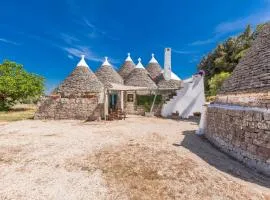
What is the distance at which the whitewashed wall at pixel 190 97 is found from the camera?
19.1 metres

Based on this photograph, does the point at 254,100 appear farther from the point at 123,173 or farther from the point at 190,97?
the point at 190,97

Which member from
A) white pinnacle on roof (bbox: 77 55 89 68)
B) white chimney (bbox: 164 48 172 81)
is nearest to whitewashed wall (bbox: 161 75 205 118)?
white chimney (bbox: 164 48 172 81)

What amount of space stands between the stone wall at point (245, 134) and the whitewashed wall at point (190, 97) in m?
10.6

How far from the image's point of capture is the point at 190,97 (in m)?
19.1

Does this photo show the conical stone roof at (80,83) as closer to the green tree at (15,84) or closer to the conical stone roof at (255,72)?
the green tree at (15,84)

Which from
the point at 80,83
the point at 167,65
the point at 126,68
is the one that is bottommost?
the point at 80,83

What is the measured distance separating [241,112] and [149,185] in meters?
3.99

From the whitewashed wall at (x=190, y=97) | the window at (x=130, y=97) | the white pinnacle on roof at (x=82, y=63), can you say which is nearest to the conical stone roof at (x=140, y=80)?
the window at (x=130, y=97)

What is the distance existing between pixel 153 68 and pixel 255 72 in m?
21.6

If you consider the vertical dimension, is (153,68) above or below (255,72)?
above

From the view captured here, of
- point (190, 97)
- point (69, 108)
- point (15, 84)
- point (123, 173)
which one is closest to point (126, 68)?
point (190, 97)

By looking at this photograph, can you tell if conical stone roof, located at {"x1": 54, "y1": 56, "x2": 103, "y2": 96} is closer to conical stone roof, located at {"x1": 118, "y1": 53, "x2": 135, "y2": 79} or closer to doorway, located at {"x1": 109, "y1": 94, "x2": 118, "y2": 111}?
doorway, located at {"x1": 109, "y1": 94, "x2": 118, "y2": 111}

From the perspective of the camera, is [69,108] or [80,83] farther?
[80,83]

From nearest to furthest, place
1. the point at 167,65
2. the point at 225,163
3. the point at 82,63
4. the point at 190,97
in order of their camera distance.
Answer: the point at 225,163
the point at 190,97
the point at 82,63
the point at 167,65
